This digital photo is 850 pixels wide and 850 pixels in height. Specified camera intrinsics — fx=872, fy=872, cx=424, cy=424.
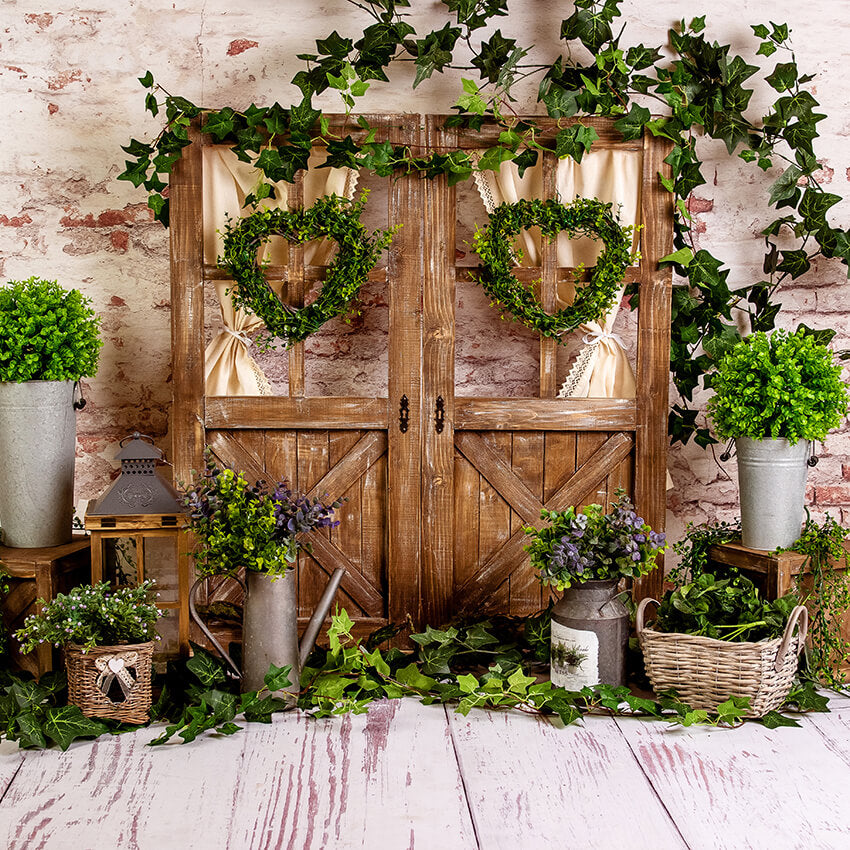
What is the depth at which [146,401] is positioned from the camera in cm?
324

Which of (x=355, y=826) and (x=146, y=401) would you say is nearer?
(x=355, y=826)

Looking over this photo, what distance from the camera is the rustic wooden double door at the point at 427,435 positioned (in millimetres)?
2936

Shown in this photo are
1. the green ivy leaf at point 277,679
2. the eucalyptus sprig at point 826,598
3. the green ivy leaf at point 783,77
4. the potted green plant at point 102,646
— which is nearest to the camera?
the potted green plant at point 102,646

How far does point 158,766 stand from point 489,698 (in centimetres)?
93

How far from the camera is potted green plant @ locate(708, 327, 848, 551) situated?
103 inches

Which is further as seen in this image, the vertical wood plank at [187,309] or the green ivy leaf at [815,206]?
the green ivy leaf at [815,206]

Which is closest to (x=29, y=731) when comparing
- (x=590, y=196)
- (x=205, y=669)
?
(x=205, y=669)

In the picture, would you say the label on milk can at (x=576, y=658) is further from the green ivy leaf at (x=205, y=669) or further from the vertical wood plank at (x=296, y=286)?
the vertical wood plank at (x=296, y=286)

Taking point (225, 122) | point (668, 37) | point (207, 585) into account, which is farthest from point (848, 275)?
point (207, 585)

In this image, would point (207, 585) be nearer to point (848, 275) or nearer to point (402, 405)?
point (402, 405)

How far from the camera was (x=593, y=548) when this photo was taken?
2553mm

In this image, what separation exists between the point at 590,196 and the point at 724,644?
1.57 meters

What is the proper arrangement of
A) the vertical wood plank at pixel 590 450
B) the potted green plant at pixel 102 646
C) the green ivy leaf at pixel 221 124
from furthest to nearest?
1. the vertical wood plank at pixel 590 450
2. the green ivy leaf at pixel 221 124
3. the potted green plant at pixel 102 646

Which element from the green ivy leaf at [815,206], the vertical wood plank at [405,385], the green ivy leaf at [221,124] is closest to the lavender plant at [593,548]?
the vertical wood plank at [405,385]
